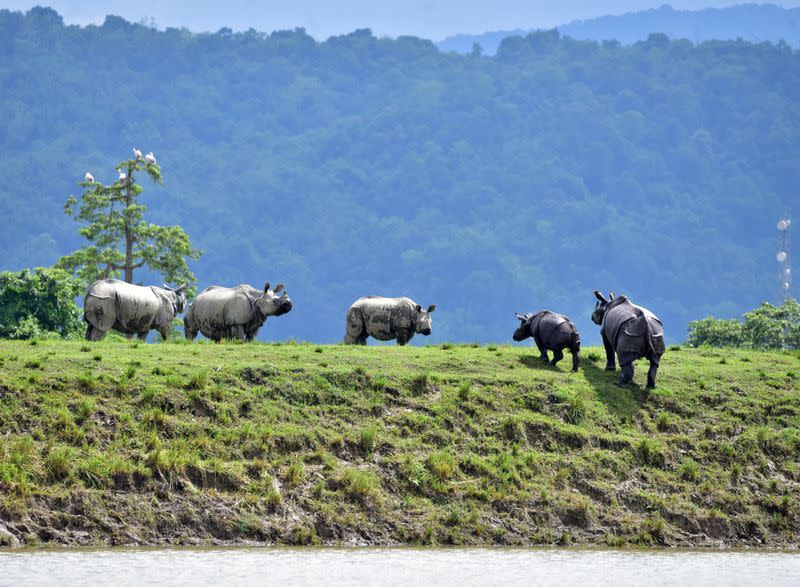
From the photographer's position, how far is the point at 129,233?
62.3 metres

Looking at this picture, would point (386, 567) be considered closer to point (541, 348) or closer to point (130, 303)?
point (541, 348)

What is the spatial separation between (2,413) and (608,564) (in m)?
11.3

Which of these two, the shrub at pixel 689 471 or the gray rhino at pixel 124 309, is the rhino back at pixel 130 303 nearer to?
the gray rhino at pixel 124 309

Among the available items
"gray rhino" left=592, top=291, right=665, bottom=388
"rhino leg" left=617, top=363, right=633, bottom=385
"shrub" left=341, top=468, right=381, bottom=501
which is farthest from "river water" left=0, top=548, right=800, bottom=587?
"rhino leg" left=617, top=363, right=633, bottom=385

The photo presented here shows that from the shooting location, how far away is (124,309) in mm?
37250

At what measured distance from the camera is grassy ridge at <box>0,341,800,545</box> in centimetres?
2417

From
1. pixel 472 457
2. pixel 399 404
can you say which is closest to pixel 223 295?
pixel 399 404

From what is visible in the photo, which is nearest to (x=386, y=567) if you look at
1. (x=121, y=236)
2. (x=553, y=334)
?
(x=553, y=334)

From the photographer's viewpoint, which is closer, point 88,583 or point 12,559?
point 88,583

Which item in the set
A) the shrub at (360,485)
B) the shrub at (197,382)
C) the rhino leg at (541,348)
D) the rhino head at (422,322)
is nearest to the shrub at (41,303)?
the rhino head at (422,322)

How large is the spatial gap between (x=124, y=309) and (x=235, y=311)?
297 centimetres

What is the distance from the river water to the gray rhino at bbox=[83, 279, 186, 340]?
14982 millimetres

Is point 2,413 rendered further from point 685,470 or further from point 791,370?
point 791,370

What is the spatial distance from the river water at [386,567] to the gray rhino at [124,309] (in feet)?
49.2
